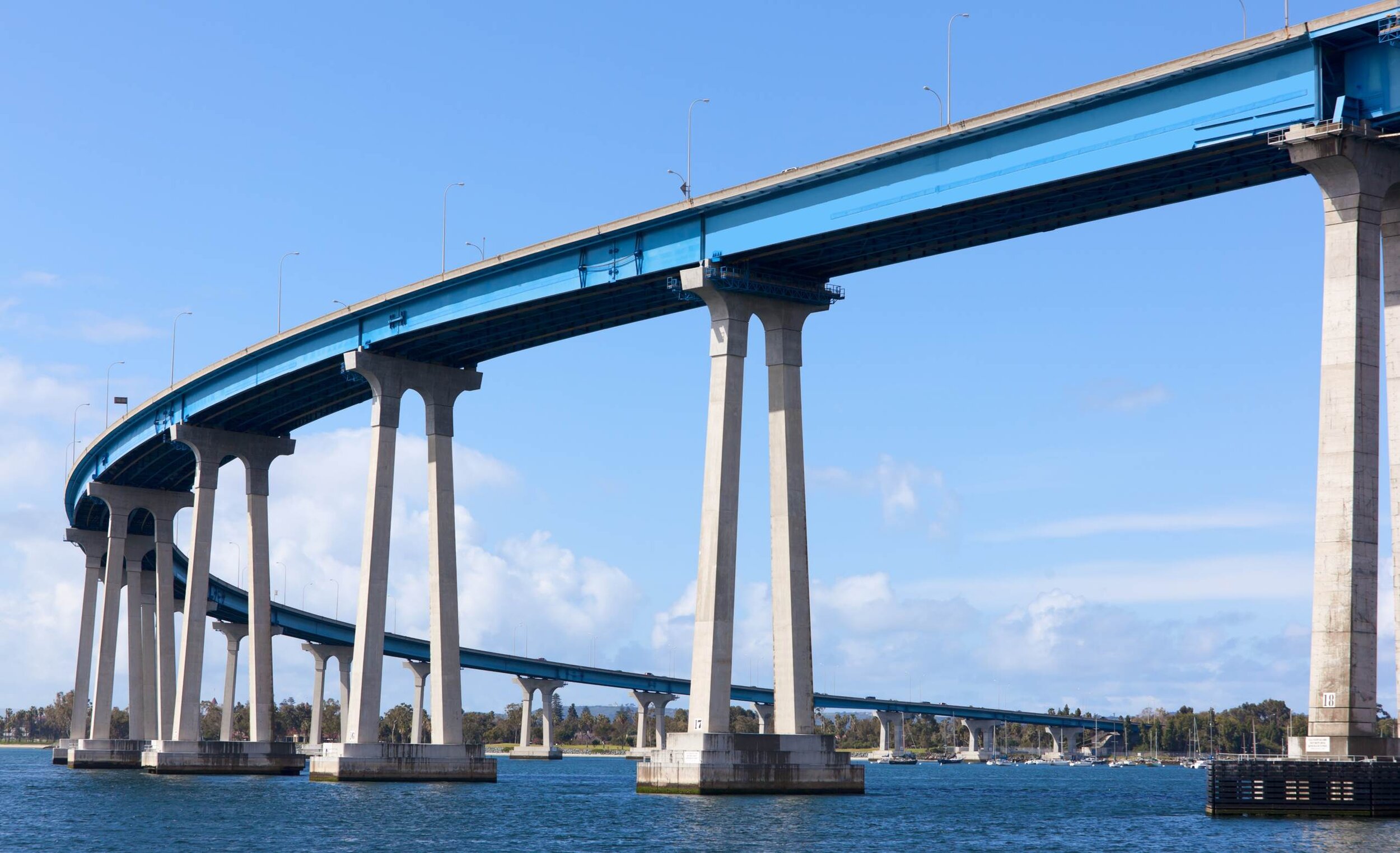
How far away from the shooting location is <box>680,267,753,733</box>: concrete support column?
61.3 m

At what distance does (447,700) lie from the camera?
77938 millimetres

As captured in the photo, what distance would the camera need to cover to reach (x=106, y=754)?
365 feet

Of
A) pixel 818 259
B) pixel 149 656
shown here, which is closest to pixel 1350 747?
pixel 818 259

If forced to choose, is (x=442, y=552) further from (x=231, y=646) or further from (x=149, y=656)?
(x=231, y=646)

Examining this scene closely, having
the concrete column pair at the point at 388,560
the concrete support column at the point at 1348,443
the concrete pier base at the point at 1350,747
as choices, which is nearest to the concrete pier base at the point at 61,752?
the concrete column pair at the point at 388,560

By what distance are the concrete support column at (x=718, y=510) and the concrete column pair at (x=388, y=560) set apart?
778 inches

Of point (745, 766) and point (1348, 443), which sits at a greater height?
point (1348, 443)

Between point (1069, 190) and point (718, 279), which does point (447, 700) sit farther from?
point (1069, 190)

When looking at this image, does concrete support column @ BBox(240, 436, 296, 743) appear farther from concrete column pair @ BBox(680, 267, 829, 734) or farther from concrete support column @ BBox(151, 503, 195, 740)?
concrete column pair @ BBox(680, 267, 829, 734)

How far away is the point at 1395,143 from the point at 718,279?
83.5ft

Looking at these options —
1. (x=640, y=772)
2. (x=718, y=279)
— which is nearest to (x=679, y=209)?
(x=718, y=279)

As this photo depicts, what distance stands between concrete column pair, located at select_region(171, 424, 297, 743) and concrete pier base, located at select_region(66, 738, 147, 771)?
12708 millimetres

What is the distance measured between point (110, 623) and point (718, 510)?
7288 cm

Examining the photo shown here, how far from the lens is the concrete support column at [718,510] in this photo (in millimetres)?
61344
